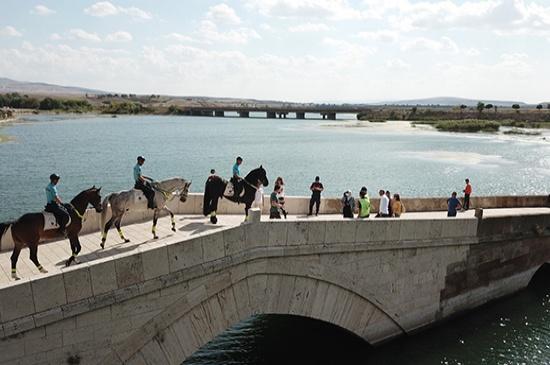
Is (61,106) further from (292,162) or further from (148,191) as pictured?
(148,191)

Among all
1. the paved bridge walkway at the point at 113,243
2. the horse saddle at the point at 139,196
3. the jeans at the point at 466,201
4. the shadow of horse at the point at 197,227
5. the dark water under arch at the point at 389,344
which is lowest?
the dark water under arch at the point at 389,344

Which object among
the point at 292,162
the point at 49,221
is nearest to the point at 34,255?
the point at 49,221

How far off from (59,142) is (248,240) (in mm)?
71701

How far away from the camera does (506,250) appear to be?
21.1 metres

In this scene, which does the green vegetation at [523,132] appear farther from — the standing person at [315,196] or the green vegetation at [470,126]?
the standing person at [315,196]

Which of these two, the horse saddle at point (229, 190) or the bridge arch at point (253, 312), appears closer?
the bridge arch at point (253, 312)

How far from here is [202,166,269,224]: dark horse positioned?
15930 millimetres

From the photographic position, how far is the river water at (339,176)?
17.6 meters

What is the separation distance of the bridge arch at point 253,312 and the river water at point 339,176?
147cm

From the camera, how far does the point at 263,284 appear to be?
1438 centimetres

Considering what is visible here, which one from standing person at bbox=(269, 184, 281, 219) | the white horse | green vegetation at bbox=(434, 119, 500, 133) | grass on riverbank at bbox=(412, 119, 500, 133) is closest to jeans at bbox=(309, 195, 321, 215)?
standing person at bbox=(269, 184, 281, 219)

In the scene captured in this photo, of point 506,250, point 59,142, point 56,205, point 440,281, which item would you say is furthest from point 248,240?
point 59,142

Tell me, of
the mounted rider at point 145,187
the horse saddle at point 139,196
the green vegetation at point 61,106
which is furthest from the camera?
the green vegetation at point 61,106

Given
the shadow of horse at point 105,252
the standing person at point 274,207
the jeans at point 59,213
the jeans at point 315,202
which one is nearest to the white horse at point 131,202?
the shadow of horse at point 105,252
